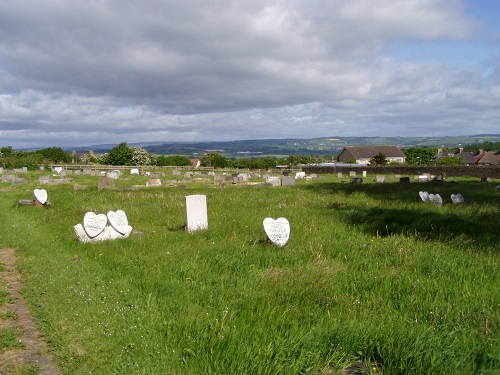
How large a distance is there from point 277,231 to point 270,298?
3548 millimetres

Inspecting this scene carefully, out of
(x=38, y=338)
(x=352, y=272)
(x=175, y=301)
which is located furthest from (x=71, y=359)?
(x=352, y=272)

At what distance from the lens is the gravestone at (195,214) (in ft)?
38.7

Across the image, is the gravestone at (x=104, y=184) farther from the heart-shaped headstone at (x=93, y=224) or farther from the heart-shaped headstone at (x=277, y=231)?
the heart-shaped headstone at (x=277, y=231)

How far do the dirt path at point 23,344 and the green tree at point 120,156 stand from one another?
222ft

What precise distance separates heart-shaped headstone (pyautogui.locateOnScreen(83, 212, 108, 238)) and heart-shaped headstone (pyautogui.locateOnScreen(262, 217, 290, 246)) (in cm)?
376

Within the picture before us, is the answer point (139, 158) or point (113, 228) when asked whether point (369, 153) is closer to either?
point (139, 158)

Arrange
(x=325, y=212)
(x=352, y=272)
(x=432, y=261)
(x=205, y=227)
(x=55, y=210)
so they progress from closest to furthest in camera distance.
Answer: (x=352, y=272)
(x=432, y=261)
(x=205, y=227)
(x=325, y=212)
(x=55, y=210)

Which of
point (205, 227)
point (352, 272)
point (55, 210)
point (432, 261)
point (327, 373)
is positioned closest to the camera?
point (327, 373)

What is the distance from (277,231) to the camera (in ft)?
31.1

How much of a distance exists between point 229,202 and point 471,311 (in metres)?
12.8

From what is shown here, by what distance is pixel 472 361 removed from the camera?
4410 millimetres

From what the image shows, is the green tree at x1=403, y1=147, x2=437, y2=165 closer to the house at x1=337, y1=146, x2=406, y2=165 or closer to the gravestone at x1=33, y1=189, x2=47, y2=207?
the house at x1=337, y1=146, x2=406, y2=165

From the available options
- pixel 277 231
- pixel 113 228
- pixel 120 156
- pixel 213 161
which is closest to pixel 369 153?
pixel 213 161

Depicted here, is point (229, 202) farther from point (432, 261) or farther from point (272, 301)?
point (272, 301)
